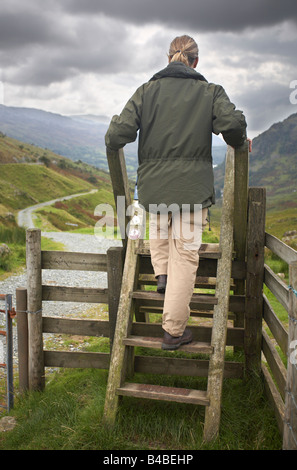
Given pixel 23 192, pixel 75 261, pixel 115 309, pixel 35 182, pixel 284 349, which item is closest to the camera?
pixel 284 349

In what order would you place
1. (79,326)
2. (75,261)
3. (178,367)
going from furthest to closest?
1. (79,326)
2. (75,261)
3. (178,367)

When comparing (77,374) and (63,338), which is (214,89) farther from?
(63,338)

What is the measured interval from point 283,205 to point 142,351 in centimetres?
18472

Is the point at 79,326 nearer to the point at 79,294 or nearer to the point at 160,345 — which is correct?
the point at 79,294

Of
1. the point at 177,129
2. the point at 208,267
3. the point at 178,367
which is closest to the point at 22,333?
the point at 178,367

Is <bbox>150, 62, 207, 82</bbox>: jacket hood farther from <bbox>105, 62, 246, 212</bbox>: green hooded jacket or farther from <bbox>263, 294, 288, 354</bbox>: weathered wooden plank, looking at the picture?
<bbox>263, 294, 288, 354</bbox>: weathered wooden plank

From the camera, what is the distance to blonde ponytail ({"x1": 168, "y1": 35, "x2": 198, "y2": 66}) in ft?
12.6

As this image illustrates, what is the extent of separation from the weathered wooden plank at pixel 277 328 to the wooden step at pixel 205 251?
0.87m

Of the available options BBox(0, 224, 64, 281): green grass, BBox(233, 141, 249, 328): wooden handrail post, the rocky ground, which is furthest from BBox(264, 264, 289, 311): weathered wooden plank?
BBox(0, 224, 64, 281): green grass

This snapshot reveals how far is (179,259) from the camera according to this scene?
3.81m

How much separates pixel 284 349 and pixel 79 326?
2.49m

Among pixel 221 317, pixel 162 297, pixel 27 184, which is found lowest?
pixel 221 317

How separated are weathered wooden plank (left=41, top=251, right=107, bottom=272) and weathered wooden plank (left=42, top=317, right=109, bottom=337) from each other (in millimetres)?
667

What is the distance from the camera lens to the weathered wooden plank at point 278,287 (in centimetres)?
360
